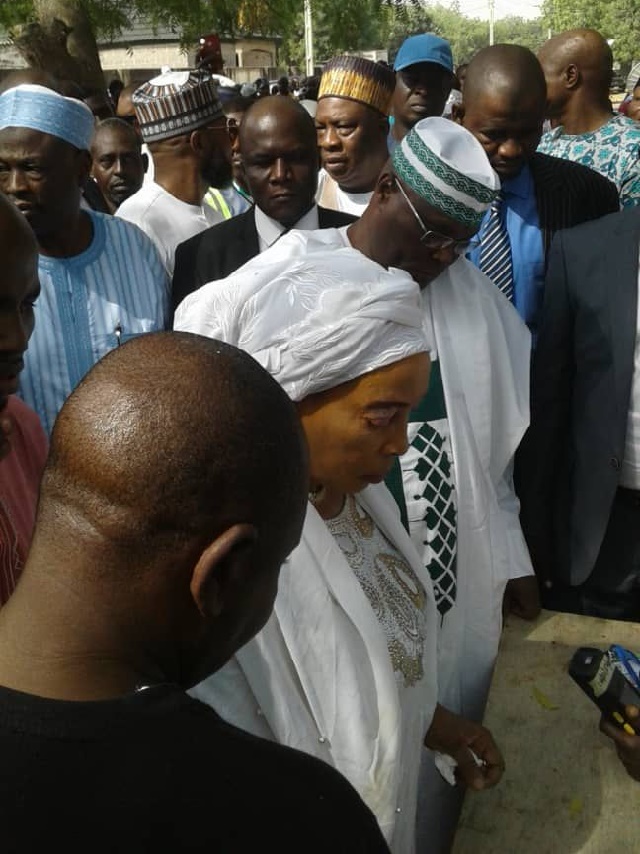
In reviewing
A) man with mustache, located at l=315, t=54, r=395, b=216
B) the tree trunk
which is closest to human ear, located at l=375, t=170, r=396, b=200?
man with mustache, located at l=315, t=54, r=395, b=216

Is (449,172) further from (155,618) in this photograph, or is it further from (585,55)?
(585,55)

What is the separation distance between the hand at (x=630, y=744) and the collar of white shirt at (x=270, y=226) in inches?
81.5

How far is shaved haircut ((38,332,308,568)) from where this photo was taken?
847mm

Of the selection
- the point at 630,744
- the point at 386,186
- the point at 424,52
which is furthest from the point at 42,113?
the point at 424,52

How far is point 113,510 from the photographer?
2.79 ft

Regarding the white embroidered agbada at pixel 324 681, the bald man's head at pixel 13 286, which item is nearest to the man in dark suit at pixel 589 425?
the white embroidered agbada at pixel 324 681

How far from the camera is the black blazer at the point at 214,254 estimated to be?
10.1ft

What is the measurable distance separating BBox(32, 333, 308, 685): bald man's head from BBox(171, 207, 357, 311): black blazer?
2.15m

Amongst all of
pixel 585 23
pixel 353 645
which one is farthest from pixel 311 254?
pixel 585 23

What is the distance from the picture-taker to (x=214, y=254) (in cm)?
316

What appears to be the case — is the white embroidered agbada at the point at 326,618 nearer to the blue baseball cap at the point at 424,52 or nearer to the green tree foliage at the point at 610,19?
the blue baseball cap at the point at 424,52

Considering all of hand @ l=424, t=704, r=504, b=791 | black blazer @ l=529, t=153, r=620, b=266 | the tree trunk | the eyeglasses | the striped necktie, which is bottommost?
the tree trunk

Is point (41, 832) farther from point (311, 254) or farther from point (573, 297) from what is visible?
point (573, 297)

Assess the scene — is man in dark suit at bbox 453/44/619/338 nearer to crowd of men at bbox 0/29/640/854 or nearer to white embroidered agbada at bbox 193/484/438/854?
crowd of men at bbox 0/29/640/854
